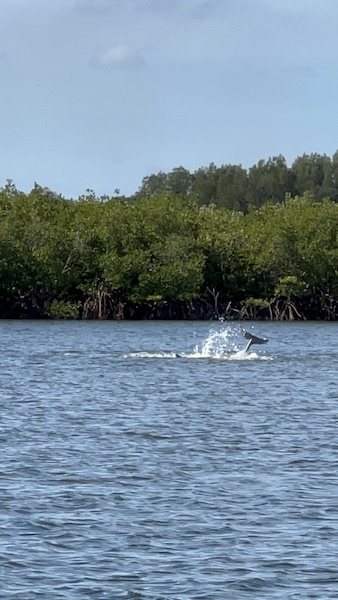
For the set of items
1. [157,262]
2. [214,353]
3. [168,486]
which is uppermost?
[157,262]

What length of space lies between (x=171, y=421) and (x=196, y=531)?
1223 cm

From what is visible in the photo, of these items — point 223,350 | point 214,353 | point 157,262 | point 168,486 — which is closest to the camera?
point 168,486

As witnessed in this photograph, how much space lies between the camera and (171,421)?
31172 mm

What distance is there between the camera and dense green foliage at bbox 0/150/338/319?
93.6 metres

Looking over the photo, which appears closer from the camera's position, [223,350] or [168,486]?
[168,486]

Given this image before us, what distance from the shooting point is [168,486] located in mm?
22203

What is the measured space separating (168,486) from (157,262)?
74950 mm

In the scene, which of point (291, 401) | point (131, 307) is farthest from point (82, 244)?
point (291, 401)

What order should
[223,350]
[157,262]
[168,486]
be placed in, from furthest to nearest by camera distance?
1. [157,262]
2. [223,350]
3. [168,486]

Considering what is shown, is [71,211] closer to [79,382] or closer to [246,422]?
[79,382]

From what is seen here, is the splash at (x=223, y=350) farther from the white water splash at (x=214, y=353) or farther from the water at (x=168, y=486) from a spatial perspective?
the water at (x=168, y=486)

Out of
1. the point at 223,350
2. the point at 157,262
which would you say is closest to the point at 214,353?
the point at 223,350

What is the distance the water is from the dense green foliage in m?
48.7

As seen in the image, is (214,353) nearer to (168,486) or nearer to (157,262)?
(168,486)
